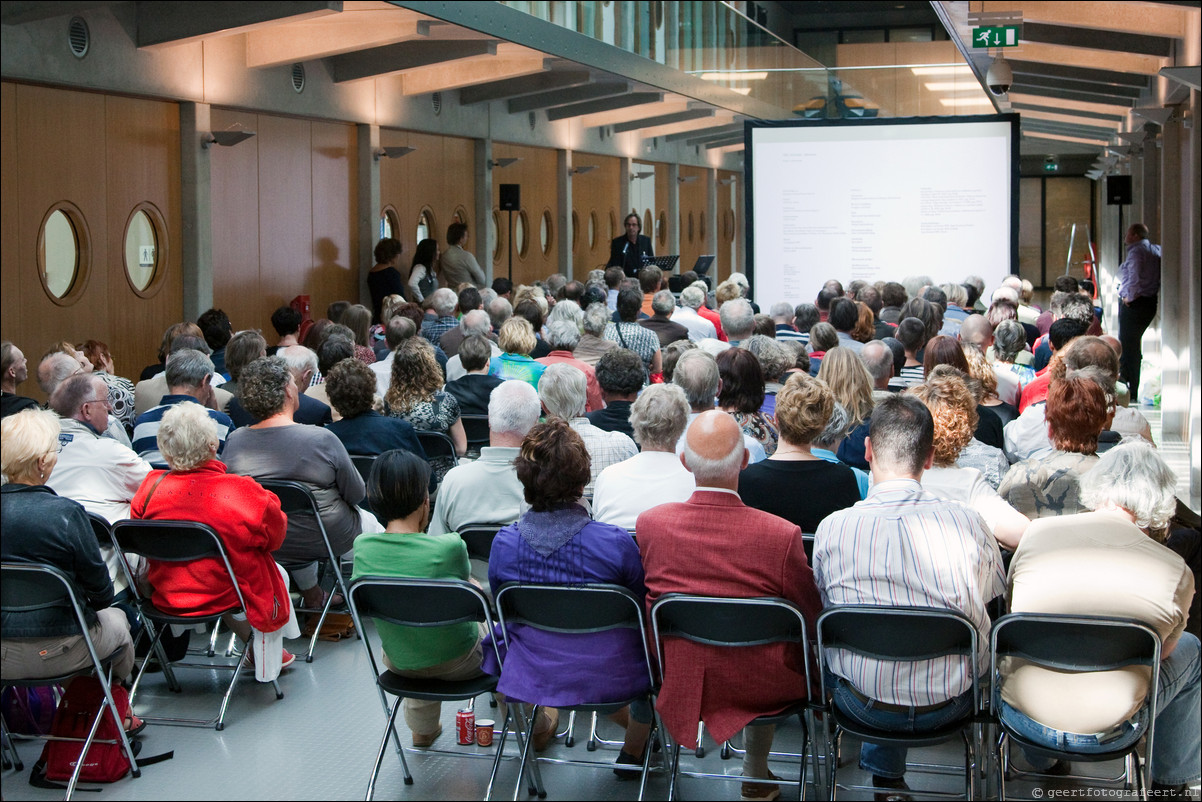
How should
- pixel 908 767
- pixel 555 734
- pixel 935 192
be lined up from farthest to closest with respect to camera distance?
pixel 935 192
pixel 555 734
pixel 908 767

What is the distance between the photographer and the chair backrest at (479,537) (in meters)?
4.60

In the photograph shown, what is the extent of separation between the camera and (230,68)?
11.2 metres

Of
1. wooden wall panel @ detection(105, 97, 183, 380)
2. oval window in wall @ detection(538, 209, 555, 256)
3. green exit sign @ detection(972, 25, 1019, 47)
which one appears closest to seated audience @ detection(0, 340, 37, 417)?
wooden wall panel @ detection(105, 97, 183, 380)

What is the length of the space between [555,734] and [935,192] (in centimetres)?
1060

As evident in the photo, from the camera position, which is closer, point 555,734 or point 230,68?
point 555,734

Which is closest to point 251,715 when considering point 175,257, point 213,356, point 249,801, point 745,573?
point 249,801

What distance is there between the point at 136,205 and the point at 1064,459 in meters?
8.42

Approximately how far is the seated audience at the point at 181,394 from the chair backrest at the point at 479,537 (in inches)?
75.1

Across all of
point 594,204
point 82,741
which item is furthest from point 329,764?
point 594,204

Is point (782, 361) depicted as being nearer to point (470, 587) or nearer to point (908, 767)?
point (908, 767)

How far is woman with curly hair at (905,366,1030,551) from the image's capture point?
4.21 meters

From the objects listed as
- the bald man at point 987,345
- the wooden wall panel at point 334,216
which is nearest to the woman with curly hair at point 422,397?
the bald man at point 987,345

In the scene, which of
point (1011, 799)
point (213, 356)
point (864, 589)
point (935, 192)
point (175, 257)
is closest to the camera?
point (864, 589)

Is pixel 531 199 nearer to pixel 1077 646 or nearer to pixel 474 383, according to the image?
pixel 474 383
